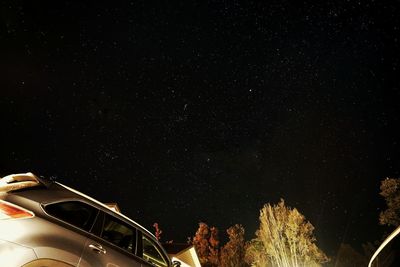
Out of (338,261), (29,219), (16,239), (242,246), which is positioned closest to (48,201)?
(29,219)

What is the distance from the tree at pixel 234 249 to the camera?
4931 cm

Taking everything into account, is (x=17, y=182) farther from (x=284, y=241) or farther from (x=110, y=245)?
(x=284, y=241)

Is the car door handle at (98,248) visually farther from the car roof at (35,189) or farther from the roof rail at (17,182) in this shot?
the roof rail at (17,182)

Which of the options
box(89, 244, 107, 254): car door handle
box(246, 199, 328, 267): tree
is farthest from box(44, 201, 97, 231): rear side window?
box(246, 199, 328, 267): tree

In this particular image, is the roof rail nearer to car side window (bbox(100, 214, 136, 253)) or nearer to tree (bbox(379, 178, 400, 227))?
car side window (bbox(100, 214, 136, 253))

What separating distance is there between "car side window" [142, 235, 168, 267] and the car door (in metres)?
0.48

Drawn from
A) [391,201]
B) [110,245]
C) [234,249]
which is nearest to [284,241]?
[391,201]

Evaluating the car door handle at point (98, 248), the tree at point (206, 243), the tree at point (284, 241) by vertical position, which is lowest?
the car door handle at point (98, 248)

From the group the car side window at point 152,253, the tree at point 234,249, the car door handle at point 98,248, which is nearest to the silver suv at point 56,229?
the car door handle at point 98,248

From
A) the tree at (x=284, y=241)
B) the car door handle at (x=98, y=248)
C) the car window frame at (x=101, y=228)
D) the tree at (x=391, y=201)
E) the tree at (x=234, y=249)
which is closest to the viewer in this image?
the car door handle at (x=98, y=248)

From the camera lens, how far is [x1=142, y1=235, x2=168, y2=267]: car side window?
16.4ft

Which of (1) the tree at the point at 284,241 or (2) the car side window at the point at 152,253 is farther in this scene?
(1) the tree at the point at 284,241

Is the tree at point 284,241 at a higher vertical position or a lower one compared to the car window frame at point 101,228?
higher

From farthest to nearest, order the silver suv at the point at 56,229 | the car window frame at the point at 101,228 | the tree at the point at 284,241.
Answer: the tree at the point at 284,241 → the car window frame at the point at 101,228 → the silver suv at the point at 56,229
